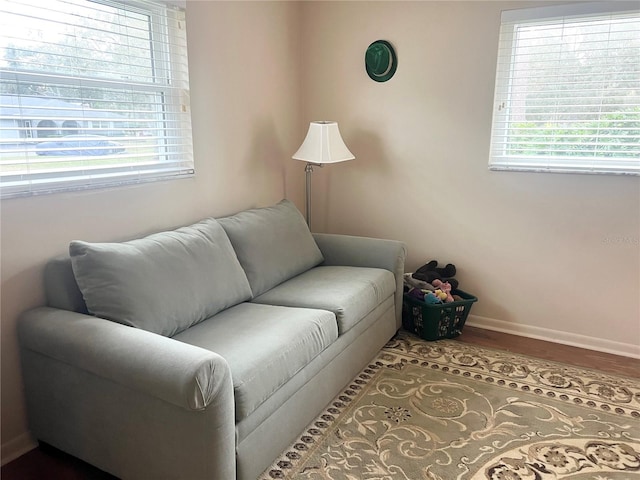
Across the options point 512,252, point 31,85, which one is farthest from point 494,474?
point 31,85

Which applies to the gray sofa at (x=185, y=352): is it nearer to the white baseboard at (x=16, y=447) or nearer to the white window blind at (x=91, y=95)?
the white baseboard at (x=16, y=447)

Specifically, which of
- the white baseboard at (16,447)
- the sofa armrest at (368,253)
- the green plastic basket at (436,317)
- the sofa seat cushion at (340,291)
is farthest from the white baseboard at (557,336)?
the white baseboard at (16,447)

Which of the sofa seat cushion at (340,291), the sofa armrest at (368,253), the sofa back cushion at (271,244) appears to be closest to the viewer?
the sofa seat cushion at (340,291)

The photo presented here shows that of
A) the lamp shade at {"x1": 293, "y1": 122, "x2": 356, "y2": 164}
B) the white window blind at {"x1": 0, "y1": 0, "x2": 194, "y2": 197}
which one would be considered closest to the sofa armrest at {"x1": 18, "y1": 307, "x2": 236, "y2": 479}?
the white window blind at {"x1": 0, "y1": 0, "x2": 194, "y2": 197}

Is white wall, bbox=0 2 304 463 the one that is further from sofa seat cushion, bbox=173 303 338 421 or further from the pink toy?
the pink toy

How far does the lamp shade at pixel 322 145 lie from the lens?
3189 millimetres

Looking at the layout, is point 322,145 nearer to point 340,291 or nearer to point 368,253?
point 368,253

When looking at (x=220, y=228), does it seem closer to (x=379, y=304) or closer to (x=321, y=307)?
(x=321, y=307)

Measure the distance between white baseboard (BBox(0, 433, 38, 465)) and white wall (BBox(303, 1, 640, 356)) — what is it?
2.41m

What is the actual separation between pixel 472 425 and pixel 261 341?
1.07 metres

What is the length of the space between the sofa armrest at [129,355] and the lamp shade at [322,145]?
69.8 inches

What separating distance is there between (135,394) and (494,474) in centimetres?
142

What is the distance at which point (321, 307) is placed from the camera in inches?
97.0

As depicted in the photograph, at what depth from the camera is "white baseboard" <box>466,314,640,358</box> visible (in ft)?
9.83
